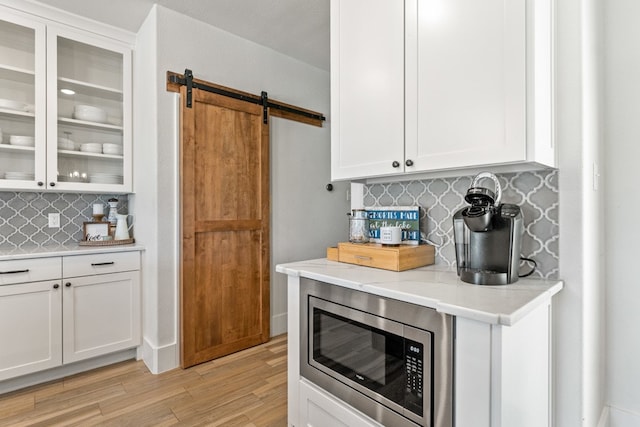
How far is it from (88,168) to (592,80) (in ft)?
10.5

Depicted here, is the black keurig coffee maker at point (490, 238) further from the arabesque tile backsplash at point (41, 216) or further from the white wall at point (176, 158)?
the arabesque tile backsplash at point (41, 216)

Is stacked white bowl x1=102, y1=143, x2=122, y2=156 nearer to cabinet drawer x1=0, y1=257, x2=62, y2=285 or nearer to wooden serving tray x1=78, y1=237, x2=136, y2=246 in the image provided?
wooden serving tray x1=78, y1=237, x2=136, y2=246

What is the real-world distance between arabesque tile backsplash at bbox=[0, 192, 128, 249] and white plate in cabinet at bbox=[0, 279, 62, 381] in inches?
20.0

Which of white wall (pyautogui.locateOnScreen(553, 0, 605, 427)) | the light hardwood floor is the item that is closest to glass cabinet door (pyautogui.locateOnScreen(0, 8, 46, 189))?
the light hardwood floor

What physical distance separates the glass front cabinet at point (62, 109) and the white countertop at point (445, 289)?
77.1 inches

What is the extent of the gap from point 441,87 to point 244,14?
1.87 meters

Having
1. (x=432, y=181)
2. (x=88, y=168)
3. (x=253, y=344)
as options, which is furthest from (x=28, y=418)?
(x=432, y=181)

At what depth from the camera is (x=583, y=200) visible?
130cm

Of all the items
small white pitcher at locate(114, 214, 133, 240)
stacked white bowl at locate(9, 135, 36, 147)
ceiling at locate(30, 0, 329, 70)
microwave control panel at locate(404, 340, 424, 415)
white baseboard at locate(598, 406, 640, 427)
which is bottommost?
white baseboard at locate(598, 406, 640, 427)

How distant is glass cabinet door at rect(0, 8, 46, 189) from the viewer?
2344mm

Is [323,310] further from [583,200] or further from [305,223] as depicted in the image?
[305,223]

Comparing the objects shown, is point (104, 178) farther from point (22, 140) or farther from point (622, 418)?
point (622, 418)

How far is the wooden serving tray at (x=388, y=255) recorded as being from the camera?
1543 millimetres

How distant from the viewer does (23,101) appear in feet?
7.88
